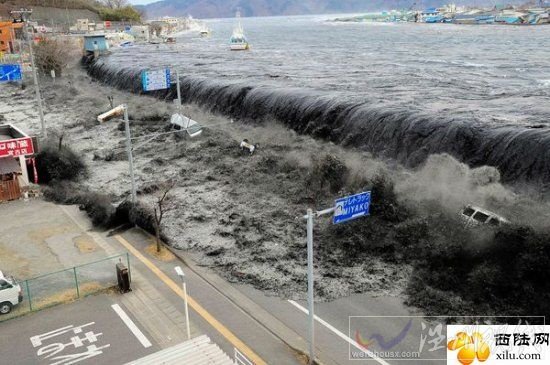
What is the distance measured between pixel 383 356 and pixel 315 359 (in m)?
2.46

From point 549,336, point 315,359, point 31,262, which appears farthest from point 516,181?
Result: point 31,262

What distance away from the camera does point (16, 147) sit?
3256 centimetres

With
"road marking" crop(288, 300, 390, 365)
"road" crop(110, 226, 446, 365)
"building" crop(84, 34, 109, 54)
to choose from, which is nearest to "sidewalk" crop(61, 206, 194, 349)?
"road" crop(110, 226, 446, 365)

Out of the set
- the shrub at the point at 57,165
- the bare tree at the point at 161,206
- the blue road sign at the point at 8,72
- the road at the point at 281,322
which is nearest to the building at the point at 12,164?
the shrub at the point at 57,165

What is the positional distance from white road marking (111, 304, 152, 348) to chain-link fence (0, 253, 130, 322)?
5.91 feet

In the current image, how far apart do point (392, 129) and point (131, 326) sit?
25530mm

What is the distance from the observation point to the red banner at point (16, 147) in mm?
32188

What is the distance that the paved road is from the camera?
17016 mm

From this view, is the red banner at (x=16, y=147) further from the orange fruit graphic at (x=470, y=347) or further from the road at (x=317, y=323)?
the orange fruit graphic at (x=470, y=347)

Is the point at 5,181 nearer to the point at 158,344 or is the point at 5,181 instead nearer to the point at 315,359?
the point at 158,344

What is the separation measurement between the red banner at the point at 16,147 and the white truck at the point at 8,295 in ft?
49.6

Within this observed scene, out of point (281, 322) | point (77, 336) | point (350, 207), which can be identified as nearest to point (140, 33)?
point (77, 336)

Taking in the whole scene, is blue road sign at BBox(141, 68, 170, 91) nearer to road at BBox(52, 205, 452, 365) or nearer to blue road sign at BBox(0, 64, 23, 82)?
blue road sign at BBox(0, 64, 23, 82)

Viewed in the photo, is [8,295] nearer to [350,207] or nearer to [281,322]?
[281,322]
